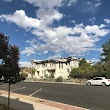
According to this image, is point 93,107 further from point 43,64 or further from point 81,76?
point 43,64

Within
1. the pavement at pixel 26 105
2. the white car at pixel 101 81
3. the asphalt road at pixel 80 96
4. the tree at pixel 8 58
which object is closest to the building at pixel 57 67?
the white car at pixel 101 81

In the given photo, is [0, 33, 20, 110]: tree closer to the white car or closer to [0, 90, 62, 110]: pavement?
[0, 90, 62, 110]: pavement

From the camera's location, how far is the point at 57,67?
98312mm

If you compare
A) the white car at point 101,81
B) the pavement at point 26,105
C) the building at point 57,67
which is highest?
the building at point 57,67

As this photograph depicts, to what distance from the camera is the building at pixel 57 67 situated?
313 ft

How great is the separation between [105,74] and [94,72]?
4.04 m

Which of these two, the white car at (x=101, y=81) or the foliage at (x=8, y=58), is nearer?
the foliage at (x=8, y=58)

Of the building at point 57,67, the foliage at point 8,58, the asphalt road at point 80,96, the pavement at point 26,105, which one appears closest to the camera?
the foliage at point 8,58

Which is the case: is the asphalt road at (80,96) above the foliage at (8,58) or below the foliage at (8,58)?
below

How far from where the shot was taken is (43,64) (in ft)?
346

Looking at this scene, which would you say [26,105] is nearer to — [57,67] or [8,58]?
[8,58]

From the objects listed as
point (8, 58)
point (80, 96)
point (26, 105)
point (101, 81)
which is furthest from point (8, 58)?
point (101, 81)

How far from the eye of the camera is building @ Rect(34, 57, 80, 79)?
9525cm

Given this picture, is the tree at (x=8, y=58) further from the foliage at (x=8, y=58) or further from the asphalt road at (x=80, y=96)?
the asphalt road at (x=80, y=96)
